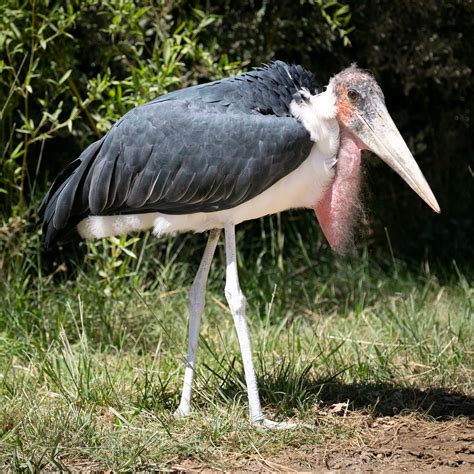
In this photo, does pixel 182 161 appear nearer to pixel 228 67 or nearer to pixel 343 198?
pixel 343 198

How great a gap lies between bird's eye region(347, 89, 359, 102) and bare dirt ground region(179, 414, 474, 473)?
1.46 m

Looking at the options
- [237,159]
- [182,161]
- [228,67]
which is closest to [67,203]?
[182,161]

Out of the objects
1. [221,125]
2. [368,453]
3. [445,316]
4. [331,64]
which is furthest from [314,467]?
[331,64]

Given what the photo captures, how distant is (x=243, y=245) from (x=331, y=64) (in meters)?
1.51

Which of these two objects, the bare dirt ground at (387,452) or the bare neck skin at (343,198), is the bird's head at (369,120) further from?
the bare dirt ground at (387,452)

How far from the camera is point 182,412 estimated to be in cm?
457

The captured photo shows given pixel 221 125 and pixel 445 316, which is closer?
pixel 221 125

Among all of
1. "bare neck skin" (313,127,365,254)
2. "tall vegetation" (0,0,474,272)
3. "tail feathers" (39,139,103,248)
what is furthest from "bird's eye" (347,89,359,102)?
"tall vegetation" (0,0,474,272)

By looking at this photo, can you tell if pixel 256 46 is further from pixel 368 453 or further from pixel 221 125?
pixel 368 453

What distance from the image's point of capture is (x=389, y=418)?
457 cm

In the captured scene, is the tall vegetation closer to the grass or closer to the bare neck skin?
the grass

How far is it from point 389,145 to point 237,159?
2.33 feet

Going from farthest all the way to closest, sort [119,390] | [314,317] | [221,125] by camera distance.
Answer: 1. [314,317]
2. [119,390]
3. [221,125]

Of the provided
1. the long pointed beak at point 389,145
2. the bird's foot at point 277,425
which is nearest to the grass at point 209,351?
the bird's foot at point 277,425
